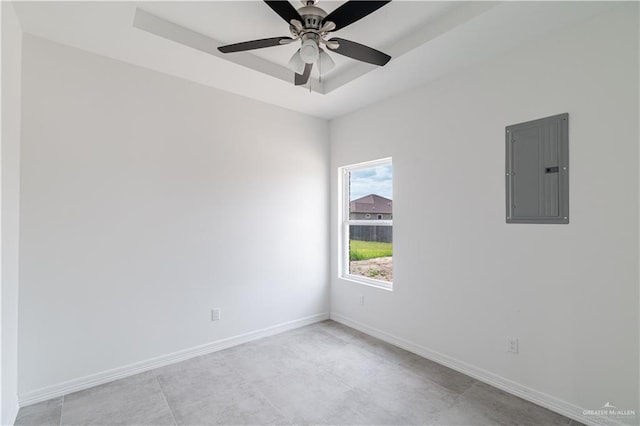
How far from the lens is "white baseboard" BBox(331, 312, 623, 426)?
6.67ft

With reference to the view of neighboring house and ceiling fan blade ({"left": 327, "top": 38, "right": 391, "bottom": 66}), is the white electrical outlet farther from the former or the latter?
ceiling fan blade ({"left": 327, "top": 38, "right": 391, "bottom": 66})

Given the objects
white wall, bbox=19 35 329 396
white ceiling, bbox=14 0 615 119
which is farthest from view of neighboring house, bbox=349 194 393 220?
white ceiling, bbox=14 0 615 119

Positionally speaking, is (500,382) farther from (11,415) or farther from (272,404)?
(11,415)

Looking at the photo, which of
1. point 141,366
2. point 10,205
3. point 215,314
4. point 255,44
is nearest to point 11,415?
point 141,366

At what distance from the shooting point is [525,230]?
2316 millimetres

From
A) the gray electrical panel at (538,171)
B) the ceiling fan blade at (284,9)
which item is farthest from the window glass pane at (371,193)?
the ceiling fan blade at (284,9)

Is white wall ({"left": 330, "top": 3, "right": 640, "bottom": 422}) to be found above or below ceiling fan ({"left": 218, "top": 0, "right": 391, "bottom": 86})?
below

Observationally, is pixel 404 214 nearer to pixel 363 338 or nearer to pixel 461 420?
pixel 363 338

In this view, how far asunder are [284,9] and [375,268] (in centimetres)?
275

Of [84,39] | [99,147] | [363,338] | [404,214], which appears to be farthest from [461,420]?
[84,39]

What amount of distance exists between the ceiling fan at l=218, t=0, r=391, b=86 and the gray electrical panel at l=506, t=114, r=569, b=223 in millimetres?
1237

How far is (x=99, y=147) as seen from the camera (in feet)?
8.20

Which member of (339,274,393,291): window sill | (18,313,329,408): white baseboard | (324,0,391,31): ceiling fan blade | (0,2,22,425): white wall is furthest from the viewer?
(339,274,393,291): window sill

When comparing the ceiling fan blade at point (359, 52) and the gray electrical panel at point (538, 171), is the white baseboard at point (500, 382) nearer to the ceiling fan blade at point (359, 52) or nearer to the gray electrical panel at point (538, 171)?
the gray electrical panel at point (538, 171)
